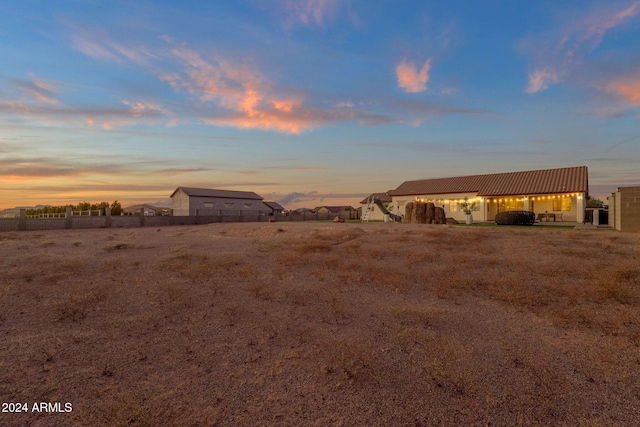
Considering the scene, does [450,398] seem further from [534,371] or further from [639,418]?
[639,418]

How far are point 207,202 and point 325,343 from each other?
155 ft

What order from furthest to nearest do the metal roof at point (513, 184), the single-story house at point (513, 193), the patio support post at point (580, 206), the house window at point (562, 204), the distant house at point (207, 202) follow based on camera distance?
1. the distant house at point (207, 202)
2. the house window at point (562, 204)
3. the metal roof at point (513, 184)
4. the single-story house at point (513, 193)
5. the patio support post at point (580, 206)

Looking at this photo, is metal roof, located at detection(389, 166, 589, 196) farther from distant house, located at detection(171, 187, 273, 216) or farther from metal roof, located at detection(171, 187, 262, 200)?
metal roof, located at detection(171, 187, 262, 200)

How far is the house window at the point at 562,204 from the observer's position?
101ft

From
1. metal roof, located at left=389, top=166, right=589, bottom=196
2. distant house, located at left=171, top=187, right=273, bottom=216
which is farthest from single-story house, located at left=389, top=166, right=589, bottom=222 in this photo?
distant house, located at left=171, top=187, right=273, bottom=216

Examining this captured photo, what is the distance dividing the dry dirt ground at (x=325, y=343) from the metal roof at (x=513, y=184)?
958 inches

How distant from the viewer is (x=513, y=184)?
34.2 meters

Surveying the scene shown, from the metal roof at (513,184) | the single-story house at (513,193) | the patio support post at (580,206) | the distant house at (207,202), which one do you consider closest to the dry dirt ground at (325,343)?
the patio support post at (580,206)

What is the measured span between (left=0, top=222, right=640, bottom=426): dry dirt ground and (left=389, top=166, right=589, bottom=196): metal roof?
2432 centimetres

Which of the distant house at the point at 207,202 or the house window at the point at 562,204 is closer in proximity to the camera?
the house window at the point at 562,204

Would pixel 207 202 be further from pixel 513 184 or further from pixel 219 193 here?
pixel 513 184

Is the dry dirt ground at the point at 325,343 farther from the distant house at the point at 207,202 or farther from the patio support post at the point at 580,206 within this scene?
the distant house at the point at 207,202

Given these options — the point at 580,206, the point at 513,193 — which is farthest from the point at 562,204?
the point at 513,193

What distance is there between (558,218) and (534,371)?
31872 millimetres
